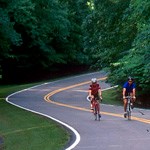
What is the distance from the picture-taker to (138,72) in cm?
3209

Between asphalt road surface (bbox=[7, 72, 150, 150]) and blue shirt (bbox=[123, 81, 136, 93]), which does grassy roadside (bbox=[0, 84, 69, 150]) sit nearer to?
asphalt road surface (bbox=[7, 72, 150, 150])

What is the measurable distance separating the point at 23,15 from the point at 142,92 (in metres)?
13.3

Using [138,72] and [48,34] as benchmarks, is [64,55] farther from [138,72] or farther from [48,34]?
[138,72]

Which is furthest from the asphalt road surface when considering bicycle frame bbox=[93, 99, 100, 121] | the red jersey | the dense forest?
the dense forest

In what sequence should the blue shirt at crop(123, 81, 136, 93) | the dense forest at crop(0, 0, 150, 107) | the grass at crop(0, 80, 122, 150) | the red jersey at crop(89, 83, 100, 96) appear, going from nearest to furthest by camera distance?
the grass at crop(0, 80, 122, 150), the blue shirt at crop(123, 81, 136, 93), the red jersey at crop(89, 83, 100, 96), the dense forest at crop(0, 0, 150, 107)

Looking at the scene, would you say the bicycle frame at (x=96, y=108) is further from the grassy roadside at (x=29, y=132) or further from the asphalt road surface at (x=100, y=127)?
the grassy roadside at (x=29, y=132)

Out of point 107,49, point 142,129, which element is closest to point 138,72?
point 107,49

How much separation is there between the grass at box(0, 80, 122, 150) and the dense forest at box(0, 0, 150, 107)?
343 inches

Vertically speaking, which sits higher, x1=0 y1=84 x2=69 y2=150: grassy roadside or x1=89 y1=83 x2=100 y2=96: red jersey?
x1=89 y1=83 x2=100 y2=96: red jersey

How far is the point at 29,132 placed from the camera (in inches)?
797

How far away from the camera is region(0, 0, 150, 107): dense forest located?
32.4m

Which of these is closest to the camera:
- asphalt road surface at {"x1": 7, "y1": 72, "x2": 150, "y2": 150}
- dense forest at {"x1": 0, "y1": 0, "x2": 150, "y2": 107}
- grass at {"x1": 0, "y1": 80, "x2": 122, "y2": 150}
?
asphalt road surface at {"x1": 7, "y1": 72, "x2": 150, "y2": 150}

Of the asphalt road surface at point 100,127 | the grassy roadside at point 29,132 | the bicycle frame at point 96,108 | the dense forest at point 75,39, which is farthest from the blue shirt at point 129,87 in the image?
the dense forest at point 75,39

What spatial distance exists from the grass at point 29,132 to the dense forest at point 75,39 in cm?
872
